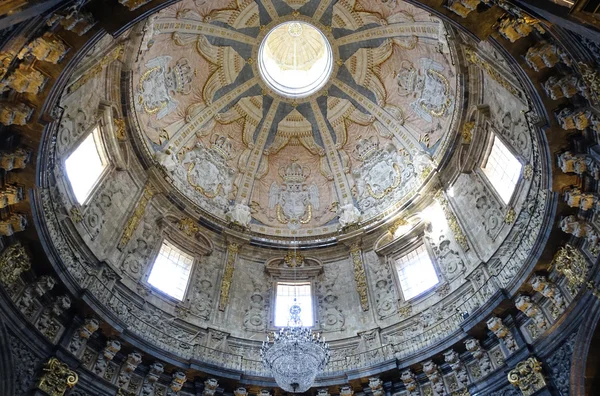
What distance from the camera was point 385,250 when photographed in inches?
727

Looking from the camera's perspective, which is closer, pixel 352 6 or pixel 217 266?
pixel 217 266

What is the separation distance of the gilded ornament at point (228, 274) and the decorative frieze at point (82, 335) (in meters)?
5.15

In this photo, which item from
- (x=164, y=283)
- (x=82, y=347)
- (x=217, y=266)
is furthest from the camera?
(x=217, y=266)

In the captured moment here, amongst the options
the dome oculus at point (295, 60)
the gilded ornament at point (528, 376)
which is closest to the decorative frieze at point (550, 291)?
the gilded ornament at point (528, 376)

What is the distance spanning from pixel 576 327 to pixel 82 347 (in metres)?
11.1

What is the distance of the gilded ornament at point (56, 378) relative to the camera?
10966mm

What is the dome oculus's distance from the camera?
23.5 m

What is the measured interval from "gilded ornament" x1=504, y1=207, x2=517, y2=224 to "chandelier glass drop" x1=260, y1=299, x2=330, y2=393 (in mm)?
6168

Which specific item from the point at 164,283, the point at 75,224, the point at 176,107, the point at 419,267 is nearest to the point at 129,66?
the point at 176,107

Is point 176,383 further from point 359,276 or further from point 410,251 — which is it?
point 410,251

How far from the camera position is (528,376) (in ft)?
37.8

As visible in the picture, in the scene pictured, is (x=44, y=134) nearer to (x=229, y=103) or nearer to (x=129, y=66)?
(x=129, y=66)

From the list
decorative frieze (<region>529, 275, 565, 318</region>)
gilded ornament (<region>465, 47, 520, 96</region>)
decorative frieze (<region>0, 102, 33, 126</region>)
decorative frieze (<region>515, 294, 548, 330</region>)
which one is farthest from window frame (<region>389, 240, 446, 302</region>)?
decorative frieze (<region>0, 102, 33, 126</region>)

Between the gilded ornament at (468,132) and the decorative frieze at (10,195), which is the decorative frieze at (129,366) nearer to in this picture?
the decorative frieze at (10,195)
